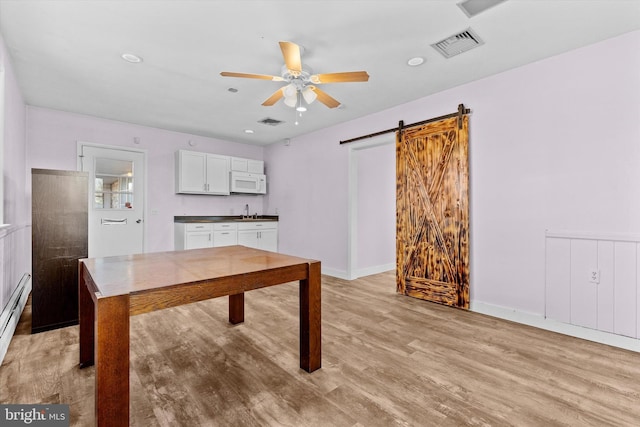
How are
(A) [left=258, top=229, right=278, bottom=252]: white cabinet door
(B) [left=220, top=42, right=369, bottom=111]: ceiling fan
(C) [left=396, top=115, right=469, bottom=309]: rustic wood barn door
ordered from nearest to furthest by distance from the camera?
(B) [left=220, top=42, right=369, bottom=111]: ceiling fan → (C) [left=396, top=115, right=469, bottom=309]: rustic wood barn door → (A) [left=258, top=229, right=278, bottom=252]: white cabinet door

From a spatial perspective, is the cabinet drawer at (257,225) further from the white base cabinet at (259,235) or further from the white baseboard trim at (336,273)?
the white baseboard trim at (336,273)

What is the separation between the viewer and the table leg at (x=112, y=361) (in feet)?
3.97

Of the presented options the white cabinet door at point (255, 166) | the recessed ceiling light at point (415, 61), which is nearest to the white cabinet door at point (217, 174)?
the white cabinet door at point (255, 166)

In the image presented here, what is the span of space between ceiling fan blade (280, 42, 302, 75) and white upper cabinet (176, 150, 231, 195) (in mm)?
3565

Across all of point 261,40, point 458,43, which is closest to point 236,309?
point 261,40

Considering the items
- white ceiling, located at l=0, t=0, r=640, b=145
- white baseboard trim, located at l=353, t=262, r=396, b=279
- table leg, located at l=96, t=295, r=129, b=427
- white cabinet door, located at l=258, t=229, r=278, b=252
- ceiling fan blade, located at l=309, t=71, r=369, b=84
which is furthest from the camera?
white cabinet door, located at l=258, t=229, r=278, b=252

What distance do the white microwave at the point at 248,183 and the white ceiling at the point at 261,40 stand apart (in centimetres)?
221

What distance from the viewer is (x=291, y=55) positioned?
217cm

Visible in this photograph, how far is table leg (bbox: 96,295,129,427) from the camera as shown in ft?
3.97

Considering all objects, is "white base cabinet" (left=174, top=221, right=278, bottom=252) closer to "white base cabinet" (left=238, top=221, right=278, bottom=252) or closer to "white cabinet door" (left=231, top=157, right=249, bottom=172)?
"white base cabinet" (left=238, top=221, right=278, bottom=252)

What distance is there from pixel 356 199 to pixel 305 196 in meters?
1.18

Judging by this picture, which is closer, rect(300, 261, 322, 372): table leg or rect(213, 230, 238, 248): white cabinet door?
rect(300, 261, 322, 372): table leg

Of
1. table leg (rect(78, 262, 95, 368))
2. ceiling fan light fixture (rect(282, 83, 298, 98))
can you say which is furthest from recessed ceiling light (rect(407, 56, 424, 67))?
table leg (rect(78, 262, 95, 368))

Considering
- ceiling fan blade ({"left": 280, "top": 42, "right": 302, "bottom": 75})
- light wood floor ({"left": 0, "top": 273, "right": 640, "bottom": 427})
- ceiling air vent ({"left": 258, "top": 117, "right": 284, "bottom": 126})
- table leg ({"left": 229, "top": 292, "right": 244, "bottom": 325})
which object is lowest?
light wood floor ({"left": 0, "top": 273, "right": 640, "bottom": 427})
